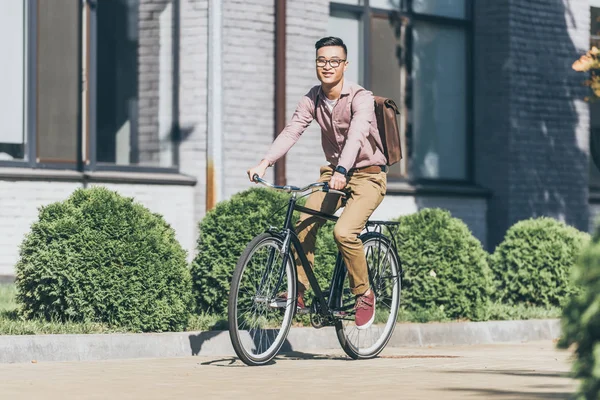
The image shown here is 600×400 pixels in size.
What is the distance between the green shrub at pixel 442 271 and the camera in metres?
12.6

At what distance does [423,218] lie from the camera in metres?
12.9

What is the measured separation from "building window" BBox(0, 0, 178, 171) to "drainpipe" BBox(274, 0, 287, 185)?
3.68 ft

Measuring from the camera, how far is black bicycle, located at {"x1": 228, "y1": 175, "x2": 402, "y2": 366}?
8.98 metres

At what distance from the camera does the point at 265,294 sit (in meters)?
9.18

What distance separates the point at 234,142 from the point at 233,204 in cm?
361

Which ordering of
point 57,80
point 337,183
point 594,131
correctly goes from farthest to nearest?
point 594,131
point 57,80
point 337,183

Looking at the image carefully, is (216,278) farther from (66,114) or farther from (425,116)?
(425,116)

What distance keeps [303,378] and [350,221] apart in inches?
58.4

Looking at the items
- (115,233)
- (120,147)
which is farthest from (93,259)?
(120,147)

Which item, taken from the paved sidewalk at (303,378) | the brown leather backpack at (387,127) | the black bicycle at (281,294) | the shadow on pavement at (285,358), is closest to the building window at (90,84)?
the shadow on pavement at (285,358)

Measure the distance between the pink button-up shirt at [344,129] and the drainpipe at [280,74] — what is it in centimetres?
567

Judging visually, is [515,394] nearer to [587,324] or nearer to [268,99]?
[587,324]

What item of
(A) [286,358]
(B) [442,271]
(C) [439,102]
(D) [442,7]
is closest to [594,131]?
(C) [439,102]

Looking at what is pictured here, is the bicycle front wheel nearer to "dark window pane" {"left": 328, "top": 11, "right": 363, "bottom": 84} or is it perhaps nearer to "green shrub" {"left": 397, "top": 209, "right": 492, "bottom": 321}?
"green shrub" {"left": 397, "top": 209, "right": 492, "bottom": 321}
